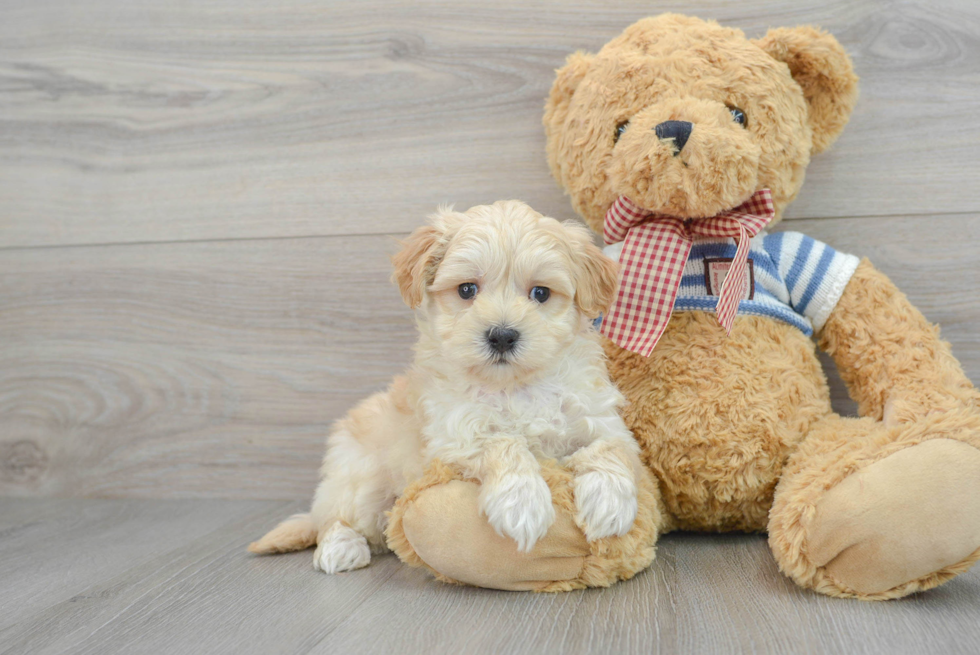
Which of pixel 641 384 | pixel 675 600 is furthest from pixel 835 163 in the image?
pixel 675 600

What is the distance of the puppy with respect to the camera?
1.13 m

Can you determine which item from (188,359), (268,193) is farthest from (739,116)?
(188,359)

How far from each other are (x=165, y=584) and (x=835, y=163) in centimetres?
160

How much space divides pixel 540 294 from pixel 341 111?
88cm

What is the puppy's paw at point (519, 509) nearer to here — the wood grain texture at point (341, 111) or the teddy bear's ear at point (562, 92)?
the teddy bear's ear at point (562, 92)

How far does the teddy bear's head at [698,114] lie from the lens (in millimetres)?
1275

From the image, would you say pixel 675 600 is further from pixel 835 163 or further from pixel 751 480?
pixel 835 163

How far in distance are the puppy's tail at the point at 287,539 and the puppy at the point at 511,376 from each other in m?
0.12

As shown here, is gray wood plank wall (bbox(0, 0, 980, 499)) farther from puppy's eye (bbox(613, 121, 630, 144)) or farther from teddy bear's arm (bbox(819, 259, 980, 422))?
puppy's eye (bbox(613, 121, 630, 144))

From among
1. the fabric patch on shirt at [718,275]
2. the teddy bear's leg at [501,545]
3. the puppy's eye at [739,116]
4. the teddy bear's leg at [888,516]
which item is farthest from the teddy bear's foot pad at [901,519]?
the puppy's eye at [739,116]

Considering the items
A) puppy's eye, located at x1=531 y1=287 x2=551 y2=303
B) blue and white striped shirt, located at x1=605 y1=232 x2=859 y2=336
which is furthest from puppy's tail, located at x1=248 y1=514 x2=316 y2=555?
blue and white striped shirt, located at x1=605 y1=232 x2=859 y2=336

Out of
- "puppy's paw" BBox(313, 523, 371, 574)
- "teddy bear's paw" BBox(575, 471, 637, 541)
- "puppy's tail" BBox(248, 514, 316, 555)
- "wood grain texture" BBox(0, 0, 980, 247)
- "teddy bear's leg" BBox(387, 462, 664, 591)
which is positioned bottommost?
"puppy's tail" BBox(248, 514, 316, 555)

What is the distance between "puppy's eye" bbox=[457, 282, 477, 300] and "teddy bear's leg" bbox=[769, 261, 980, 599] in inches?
23.7

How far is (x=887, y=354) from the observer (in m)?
1.36
